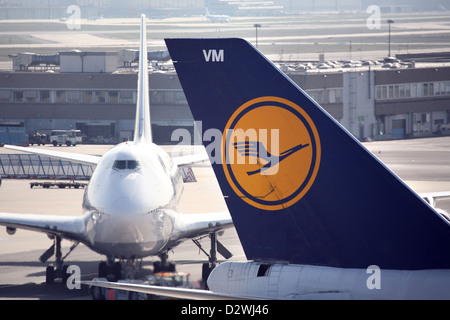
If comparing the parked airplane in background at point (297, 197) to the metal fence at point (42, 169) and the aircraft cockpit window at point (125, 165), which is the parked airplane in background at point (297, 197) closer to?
the aircraft cockpit window at point (125, 165)

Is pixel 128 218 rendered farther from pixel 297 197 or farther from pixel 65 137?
pixel 65 137

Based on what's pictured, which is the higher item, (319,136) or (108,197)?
(319,136)

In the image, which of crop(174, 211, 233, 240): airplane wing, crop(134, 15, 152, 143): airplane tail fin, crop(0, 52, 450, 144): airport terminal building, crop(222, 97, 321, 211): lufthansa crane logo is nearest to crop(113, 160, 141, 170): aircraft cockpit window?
crop(174, 211, 233, 240): airplane wing

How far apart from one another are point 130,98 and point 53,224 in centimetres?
6901

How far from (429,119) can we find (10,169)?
60.3m

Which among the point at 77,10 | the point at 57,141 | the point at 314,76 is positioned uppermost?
the point at 77,10

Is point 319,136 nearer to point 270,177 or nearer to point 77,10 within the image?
point 270,177

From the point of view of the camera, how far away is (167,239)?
31.8 metres

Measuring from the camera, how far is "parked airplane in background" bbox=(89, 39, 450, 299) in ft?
43.2

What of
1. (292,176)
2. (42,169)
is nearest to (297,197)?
(292,176)

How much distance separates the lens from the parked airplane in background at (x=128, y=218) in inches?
1163

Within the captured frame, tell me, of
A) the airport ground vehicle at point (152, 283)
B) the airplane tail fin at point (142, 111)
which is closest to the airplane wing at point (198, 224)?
the airplane tail fin at point (142, 111)
